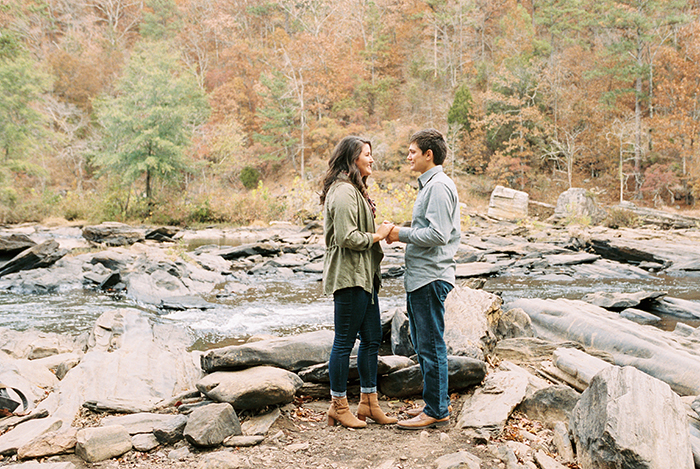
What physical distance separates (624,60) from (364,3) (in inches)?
818

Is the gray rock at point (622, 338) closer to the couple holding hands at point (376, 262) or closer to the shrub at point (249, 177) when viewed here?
the couple holding hands at point (376, 262)

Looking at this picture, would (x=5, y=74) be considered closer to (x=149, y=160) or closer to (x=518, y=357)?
(x=149, y=160)

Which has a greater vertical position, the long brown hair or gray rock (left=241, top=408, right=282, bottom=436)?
the long brown hair

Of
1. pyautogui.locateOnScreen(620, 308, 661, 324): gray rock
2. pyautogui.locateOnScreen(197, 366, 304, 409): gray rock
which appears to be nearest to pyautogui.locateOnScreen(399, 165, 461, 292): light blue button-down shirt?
pyautogui.locateOnScreen(197, 366, 304, 409): gray rock

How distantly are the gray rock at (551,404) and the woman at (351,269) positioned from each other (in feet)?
2.90

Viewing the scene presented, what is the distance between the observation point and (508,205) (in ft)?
73.7

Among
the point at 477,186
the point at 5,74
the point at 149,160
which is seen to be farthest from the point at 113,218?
the point at 477,186

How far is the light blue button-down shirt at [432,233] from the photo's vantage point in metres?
2.77

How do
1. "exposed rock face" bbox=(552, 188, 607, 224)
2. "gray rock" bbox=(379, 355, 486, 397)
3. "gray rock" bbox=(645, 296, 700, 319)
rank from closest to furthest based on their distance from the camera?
1. "gray rock" bbox=(379, 355, 486, 397)
2. "gray rock" bbox=(645, 296, 700, 319)
3. "exposed rock face" bbox=(552, 188, 607, 224)

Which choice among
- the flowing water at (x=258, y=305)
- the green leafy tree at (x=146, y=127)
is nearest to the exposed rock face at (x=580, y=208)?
the flowing water at (x=258, y=305)

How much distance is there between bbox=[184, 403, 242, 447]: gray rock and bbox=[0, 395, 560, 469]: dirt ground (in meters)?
0.06

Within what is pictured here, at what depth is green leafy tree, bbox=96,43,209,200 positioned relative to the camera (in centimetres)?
2089

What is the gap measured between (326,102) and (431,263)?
101 ft

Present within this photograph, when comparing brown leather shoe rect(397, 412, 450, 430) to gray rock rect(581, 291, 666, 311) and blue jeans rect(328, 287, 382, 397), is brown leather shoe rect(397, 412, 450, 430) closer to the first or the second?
blue jeans rect(328, 287, 382, 397)
